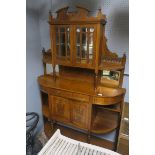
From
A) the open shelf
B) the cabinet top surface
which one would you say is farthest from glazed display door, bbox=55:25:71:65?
the open shelf

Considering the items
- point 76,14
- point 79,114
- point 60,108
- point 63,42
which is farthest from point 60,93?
point 76,14

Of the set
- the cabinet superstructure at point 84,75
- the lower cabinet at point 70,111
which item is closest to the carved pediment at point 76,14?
the cabinet superstructure at point 84,75

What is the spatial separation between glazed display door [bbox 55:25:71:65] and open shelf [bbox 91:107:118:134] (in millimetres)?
892

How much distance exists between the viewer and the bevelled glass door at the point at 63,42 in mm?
1912

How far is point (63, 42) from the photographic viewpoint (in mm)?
1988

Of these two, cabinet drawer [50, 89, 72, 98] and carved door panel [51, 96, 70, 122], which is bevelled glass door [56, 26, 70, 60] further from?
carved door panel [51, 96, 70, 122]

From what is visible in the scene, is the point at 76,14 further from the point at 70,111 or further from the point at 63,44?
the point at 70,111

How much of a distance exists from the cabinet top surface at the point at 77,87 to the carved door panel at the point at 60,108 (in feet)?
0.60
